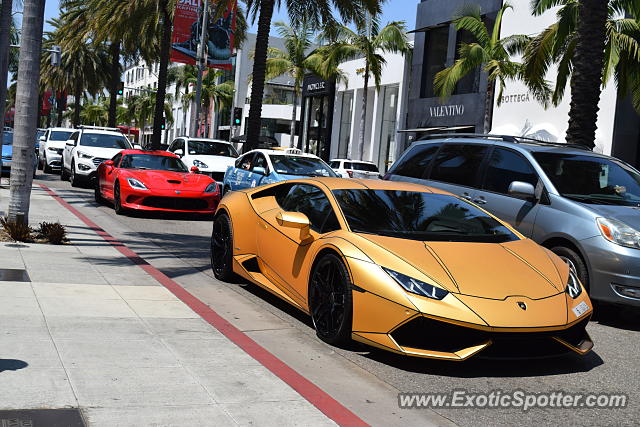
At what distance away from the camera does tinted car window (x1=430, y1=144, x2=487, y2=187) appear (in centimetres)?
937

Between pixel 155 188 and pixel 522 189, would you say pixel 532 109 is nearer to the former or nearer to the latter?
pixel 155 188

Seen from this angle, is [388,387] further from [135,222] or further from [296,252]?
[135,222]

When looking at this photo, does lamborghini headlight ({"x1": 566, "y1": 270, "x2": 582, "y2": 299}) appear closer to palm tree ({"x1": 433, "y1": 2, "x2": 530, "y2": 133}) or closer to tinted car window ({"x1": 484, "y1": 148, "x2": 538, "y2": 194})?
tinted car window ({"x1": 484, "y1": 148, "x2": 538, "y2": 194})

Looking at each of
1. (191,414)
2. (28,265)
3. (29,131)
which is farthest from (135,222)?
(191,414)

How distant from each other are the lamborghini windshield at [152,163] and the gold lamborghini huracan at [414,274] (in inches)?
347

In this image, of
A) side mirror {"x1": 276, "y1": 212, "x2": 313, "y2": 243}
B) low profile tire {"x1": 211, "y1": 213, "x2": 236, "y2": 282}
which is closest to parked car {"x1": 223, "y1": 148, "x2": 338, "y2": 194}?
low profile tire {"x1": 211, "y1": 213, "x2": 236, "y2": 282}

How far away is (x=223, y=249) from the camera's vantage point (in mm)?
8266

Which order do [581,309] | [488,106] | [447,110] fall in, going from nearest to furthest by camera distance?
[581,309]
[488,106]
[447,110]

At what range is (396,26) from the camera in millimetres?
39781

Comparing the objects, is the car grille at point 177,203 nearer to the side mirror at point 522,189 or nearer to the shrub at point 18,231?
the shrub at point 18,231

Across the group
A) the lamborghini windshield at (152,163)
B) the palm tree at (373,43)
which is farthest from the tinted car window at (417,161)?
the palm tree at (373,43)

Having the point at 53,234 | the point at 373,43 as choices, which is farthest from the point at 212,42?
the point at 53,234

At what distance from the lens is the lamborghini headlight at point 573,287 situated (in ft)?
18.7

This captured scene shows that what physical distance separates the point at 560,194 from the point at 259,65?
15.1 m
